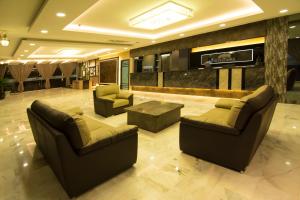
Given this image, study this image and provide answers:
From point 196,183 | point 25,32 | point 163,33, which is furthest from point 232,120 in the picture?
point 25,32

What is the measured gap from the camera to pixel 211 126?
2.21 meters

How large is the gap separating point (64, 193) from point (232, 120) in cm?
201

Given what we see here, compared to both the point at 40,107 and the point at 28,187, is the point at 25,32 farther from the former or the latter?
the point at 28,187

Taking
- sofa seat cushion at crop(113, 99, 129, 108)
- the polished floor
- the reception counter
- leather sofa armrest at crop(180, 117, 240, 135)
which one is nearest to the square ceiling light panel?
sofa seat cushion at crop(113, 99, 129, 108)

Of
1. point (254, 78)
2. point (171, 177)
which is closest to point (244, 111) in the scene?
point (171, 177)

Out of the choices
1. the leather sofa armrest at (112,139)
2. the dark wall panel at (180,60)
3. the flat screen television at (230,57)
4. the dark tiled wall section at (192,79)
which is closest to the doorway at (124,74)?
the dark tiled wall section at (192,79)

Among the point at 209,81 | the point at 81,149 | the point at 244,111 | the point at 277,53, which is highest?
the point at 277,53

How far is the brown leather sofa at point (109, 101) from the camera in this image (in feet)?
15.4

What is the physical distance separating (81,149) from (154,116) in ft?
6.15

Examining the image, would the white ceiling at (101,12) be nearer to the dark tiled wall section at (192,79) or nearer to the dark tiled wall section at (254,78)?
the dark tiled wall section at (254,78)

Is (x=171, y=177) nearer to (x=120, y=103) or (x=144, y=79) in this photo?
(x=120, y=103)

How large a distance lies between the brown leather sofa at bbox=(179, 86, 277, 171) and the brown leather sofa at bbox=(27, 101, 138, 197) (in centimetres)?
84

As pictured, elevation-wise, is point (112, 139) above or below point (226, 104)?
below

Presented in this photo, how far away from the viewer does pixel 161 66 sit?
28.7 ft
